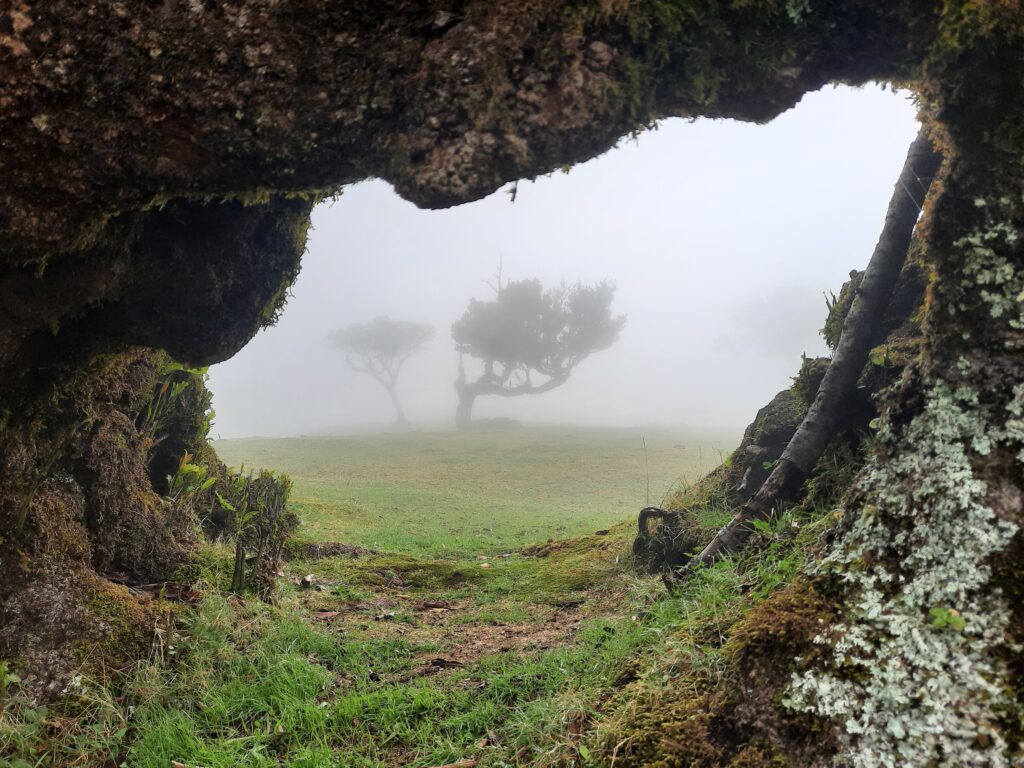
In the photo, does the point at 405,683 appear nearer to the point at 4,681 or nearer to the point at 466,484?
the point at 4,681

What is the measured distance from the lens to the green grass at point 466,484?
13.0 metres

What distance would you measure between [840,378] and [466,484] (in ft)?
62.1

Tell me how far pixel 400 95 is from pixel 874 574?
3278 millimetres

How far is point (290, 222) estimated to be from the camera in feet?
17.9

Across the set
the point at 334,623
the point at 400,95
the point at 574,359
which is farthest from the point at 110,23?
the point at 574,359

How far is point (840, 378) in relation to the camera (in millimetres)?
5312

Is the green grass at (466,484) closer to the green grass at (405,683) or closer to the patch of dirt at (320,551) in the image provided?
the patch of dirt at (320,551)

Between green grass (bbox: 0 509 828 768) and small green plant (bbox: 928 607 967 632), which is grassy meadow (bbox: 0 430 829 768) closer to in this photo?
green grass (bbox: 0 509 828 768)

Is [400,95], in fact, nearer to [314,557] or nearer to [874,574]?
[874,574]

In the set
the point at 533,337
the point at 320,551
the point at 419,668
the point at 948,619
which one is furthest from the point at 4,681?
the point at 533,337

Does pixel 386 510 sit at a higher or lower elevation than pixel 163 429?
lower

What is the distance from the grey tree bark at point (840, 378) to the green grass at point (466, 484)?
4398 mm

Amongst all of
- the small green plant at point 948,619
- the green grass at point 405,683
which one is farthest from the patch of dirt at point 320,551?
the small green plant at point 948,619

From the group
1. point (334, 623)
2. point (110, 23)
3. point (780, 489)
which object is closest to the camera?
point (110, 23)
